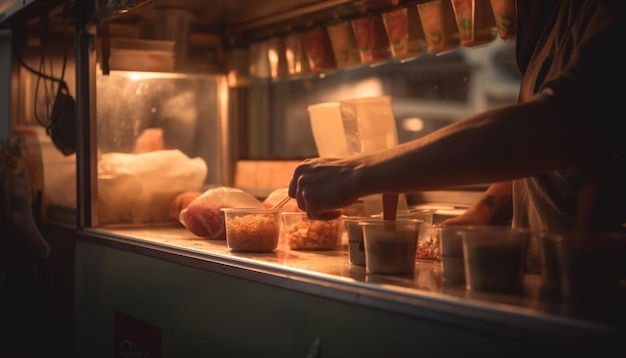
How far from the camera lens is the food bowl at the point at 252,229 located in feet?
6.63

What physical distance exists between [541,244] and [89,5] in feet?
6.94

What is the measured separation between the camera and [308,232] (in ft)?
6.98

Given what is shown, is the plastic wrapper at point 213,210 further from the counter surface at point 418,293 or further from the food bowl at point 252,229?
the food bowl at point 252,229

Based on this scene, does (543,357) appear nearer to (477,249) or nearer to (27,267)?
(477,249)

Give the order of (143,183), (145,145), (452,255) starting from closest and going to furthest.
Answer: (452,255)
(143,183)
(145,145)

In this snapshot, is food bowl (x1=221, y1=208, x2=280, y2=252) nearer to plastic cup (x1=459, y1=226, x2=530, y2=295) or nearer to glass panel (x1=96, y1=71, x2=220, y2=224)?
plastic cup (x1=459, y1=226, x2=530, y2=295)

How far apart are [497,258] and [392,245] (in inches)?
11.7

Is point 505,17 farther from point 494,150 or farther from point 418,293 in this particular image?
point 418,293

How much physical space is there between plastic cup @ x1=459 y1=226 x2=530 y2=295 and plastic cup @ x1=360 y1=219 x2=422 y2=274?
222mm

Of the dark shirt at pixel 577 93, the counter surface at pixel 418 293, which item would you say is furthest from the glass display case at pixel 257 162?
the dark shirt at pixel 577 93

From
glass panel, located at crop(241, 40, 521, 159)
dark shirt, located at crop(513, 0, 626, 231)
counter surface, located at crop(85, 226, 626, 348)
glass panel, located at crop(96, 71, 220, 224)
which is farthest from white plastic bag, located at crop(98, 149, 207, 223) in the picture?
dark shirt, located at crop(513, 0, 626, 231)

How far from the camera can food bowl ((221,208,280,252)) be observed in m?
2.02

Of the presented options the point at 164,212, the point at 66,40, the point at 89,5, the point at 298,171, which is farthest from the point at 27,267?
the point at 298,171

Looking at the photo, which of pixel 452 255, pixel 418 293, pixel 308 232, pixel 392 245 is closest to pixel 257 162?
pixel 308 232
